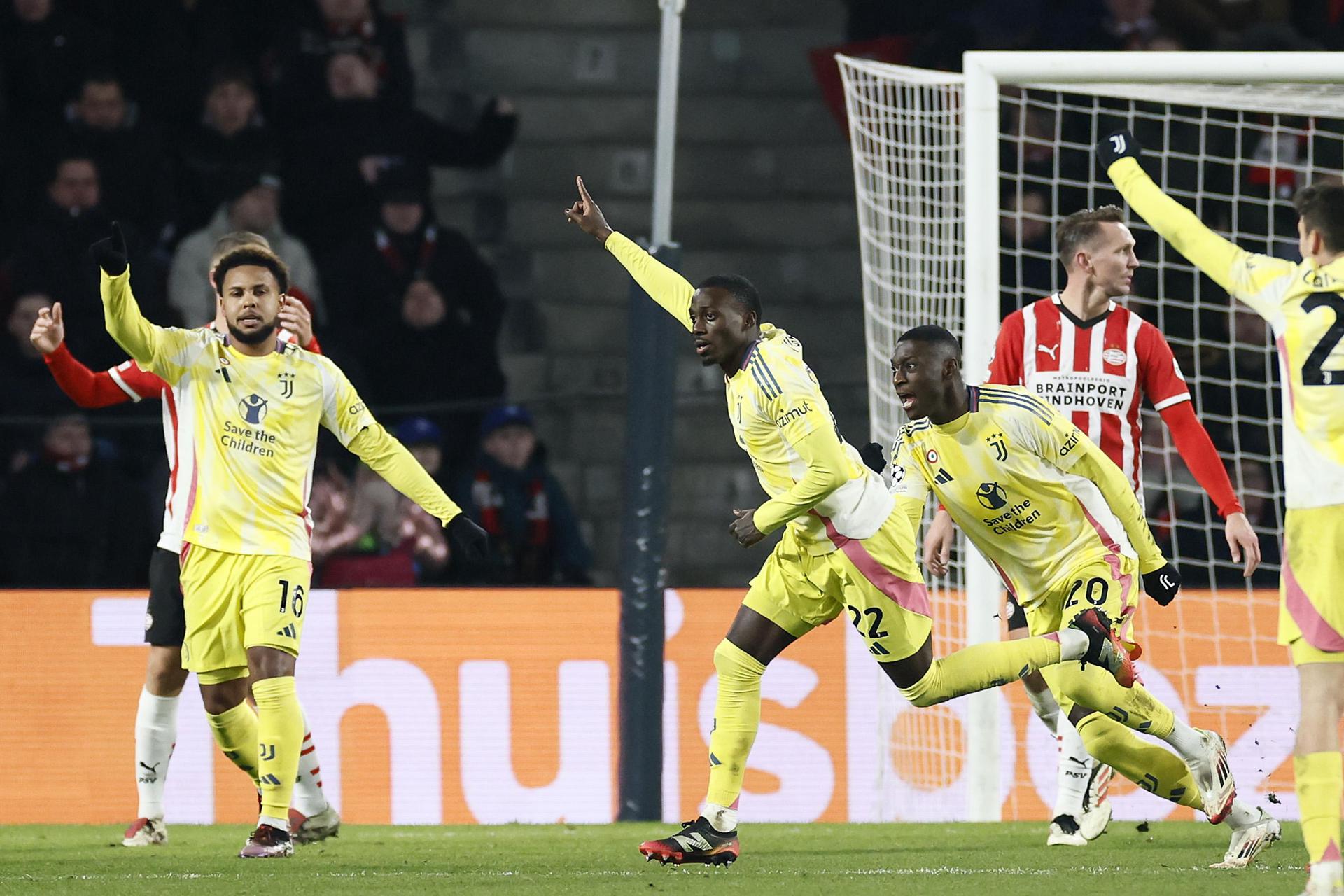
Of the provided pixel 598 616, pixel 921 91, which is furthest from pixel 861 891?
pixel 921 91

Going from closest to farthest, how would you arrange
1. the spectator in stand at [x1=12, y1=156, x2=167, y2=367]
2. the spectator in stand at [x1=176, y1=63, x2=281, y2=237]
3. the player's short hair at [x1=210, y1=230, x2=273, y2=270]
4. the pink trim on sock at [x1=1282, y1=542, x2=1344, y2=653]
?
the pink trim on sock at [x1=1282, y1=542, x2=1344, y2=653]
the player's short hair at [x1=210, y1=230, x2=273, y2=270]
the spectator in stand at [x1=12, y1=156, x2=167, y2=367]
the spectator in stand at [x1=176, y1=63, x2=281, y2=237]

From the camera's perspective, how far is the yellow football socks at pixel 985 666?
225 inches

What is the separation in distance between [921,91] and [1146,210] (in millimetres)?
4537

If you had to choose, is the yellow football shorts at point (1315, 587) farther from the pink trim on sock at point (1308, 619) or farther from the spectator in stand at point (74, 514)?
the spectator in stand at point (74, 514)

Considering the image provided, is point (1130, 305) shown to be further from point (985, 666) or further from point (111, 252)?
point (111, 252)

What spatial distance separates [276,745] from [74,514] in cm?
371

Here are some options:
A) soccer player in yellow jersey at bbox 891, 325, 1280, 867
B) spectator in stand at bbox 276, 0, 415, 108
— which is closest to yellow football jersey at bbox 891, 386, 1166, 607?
soccer player in yellow jersey at bbox 891, 325, 1280, 867

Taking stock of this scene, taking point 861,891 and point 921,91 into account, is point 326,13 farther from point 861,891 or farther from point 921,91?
point 861,891

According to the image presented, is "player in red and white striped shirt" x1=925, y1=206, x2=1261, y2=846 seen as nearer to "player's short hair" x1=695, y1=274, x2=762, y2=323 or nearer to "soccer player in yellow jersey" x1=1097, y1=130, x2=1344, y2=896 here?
"player's short hair" x1=695, y1=274, x2=762, y2=323

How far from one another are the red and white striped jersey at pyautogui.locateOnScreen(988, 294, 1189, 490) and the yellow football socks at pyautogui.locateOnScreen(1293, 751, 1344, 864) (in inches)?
85.8

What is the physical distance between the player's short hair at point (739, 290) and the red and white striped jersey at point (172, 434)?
1.59 metres

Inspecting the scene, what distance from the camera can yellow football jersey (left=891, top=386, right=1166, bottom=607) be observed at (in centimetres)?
589

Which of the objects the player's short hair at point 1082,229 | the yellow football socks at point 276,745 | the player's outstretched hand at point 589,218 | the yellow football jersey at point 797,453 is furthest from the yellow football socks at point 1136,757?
the yellow football socks at point 276,745

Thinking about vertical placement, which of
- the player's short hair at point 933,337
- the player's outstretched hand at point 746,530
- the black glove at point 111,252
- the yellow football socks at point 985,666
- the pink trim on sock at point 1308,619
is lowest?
the yellow football socks at point 985,666
